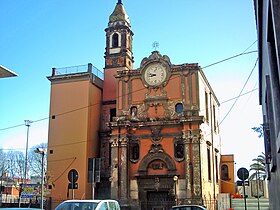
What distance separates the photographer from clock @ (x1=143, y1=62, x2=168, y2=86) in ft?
116

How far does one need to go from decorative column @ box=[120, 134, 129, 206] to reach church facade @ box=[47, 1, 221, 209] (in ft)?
0.29

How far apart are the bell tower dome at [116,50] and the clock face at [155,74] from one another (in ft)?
19.4

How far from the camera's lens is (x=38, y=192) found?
111ft

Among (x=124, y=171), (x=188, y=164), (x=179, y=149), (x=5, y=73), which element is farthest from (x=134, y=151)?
(x=5, y=73)

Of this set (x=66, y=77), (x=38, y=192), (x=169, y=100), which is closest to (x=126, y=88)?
(x=169, y=100)

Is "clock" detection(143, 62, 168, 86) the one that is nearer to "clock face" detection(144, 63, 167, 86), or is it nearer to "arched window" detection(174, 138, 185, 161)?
"clock face" detection(144, 63, 167, 86)

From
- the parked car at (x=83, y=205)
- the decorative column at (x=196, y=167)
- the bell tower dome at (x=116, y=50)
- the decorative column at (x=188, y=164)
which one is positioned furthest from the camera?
the bell tower dome at (x=116, y=50)

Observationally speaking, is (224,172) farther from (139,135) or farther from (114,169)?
(114,169)

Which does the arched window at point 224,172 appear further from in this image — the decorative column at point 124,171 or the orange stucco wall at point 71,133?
the orange stucco wall at point 71,133

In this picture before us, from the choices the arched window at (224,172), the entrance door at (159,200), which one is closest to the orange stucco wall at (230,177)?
the arched window at (224,172)

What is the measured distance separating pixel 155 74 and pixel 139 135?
6.08 metres

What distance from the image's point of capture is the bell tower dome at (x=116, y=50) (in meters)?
41.0

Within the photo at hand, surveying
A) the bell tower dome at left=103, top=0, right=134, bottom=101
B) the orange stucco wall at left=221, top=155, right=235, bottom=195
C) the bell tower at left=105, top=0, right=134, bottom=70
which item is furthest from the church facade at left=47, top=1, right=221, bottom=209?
the orange stucco wall at left=221, top=155, right=235, bottom=195

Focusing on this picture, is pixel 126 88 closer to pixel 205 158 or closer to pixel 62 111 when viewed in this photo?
pixel 62 111
